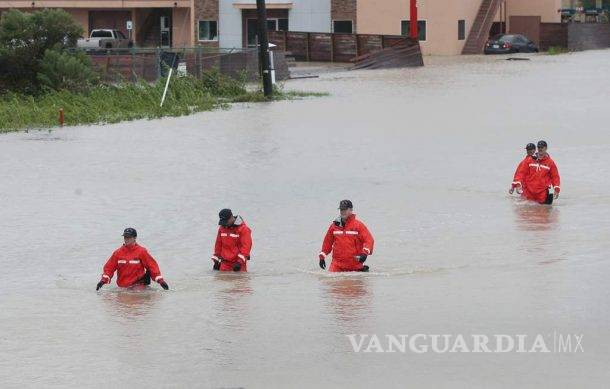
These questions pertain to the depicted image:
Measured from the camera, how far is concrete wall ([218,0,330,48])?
72562mm

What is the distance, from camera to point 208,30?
74500 mm

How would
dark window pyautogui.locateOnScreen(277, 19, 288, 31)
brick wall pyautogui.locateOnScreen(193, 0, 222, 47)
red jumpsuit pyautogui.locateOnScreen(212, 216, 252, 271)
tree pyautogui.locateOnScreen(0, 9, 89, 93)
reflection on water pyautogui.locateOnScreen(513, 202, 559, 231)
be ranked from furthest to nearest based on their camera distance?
1. brick wall pyautogui.locateOnScreen(193, 0, 222, 47)
2. dark window pyautogui.locateOnScreen(277, 19, 288, 31)
3. tree pyautogui.locateOnScreen(0, 9, 89, 93)
4. reflection on water pyautogui.locateOnScreen(513, 202, 559, 231)
5. red jumpsuit pyautogui.locateOnScreen(212, 216, 252, 271)

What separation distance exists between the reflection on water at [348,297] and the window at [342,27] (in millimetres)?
53995

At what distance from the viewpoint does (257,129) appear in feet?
131

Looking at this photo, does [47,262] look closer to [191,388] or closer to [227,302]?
[227,302]

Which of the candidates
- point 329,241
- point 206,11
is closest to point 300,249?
point 329,241

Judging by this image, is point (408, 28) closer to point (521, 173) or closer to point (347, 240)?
point (521, 173)

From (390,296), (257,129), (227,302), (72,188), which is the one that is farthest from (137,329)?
(257,129)

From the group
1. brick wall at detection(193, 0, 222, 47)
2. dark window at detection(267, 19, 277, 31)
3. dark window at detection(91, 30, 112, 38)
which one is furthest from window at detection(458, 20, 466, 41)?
dark window at detection(91, 30, 112, 38)

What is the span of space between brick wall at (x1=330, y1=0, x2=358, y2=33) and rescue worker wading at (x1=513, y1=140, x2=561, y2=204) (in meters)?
46.9

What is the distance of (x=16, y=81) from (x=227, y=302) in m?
31.7

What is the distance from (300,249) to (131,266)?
4455 millimetres

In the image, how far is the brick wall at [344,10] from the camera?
71.7m

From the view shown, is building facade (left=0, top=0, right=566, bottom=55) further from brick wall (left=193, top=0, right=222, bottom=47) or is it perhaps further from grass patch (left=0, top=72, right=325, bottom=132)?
grass patch (left=0, top=72, right=325, bottom=132)
